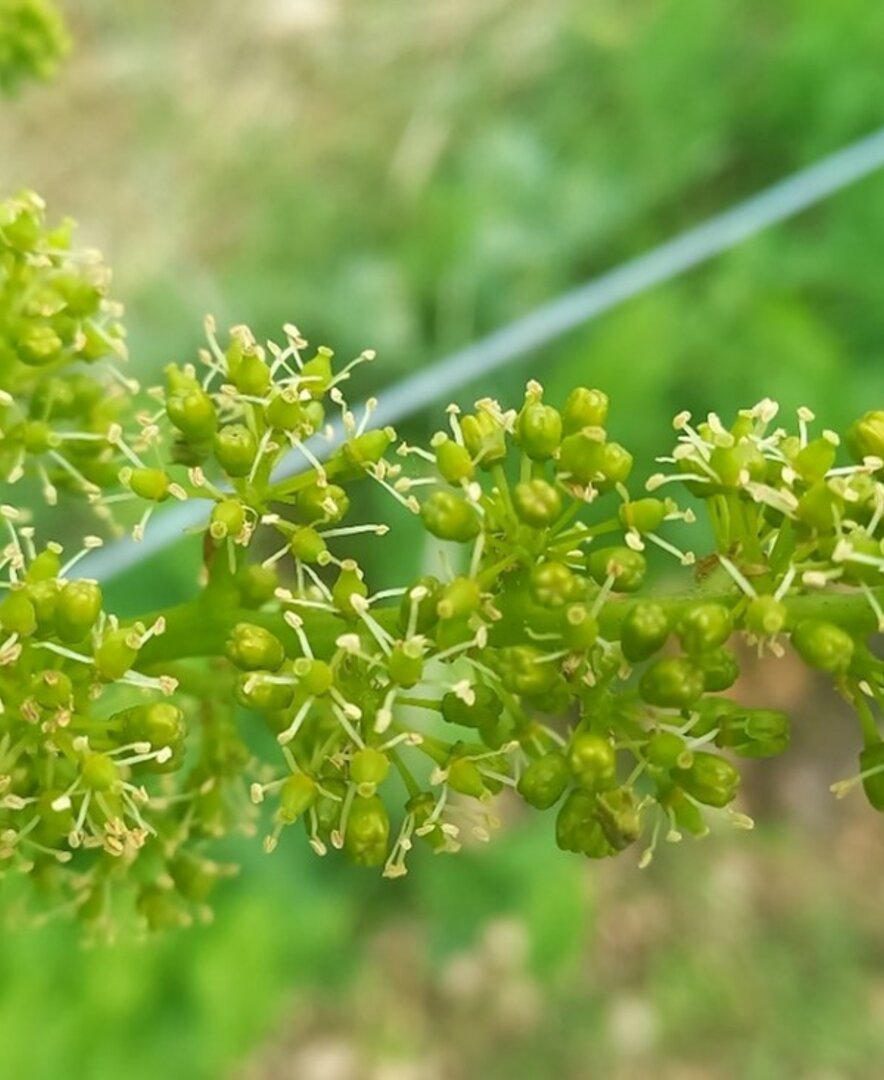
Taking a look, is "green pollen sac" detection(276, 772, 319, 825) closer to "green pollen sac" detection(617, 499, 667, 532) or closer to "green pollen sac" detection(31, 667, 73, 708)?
"green pollen sac" detection(31, 667, 73, 708)

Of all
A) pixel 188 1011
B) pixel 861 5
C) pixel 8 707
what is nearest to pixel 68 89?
pixel 861 5

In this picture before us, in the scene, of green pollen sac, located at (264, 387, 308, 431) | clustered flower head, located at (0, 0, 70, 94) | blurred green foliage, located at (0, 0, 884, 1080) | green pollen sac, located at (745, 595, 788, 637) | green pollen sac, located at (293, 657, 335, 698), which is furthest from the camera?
blurred green foliage, located at (0, 0, 884, 1080)

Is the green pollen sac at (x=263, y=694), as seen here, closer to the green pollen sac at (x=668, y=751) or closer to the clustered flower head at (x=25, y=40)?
the green pollen sac at (x=668, y=751)

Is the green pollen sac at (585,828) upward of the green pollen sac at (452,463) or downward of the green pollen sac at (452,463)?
downward

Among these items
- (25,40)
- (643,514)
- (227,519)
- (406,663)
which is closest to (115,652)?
(227,519)

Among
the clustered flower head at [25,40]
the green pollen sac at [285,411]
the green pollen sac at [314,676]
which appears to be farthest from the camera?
the clustered flower head at [25,40]

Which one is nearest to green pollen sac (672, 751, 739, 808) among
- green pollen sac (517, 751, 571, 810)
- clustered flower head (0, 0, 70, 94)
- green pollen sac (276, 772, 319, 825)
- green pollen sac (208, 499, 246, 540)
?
green pollen sac (517, 751, 571, 810)

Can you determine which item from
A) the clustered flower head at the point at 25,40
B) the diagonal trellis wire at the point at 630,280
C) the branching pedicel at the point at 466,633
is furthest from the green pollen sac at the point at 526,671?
the diagonal trellis wire at the point at 630,280

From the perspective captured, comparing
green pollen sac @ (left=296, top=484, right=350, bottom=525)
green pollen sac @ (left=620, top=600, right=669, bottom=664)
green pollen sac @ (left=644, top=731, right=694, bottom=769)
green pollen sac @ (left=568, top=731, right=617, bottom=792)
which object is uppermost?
green pollen sac @ (left=296, top=484, right=350, bottom=525)
